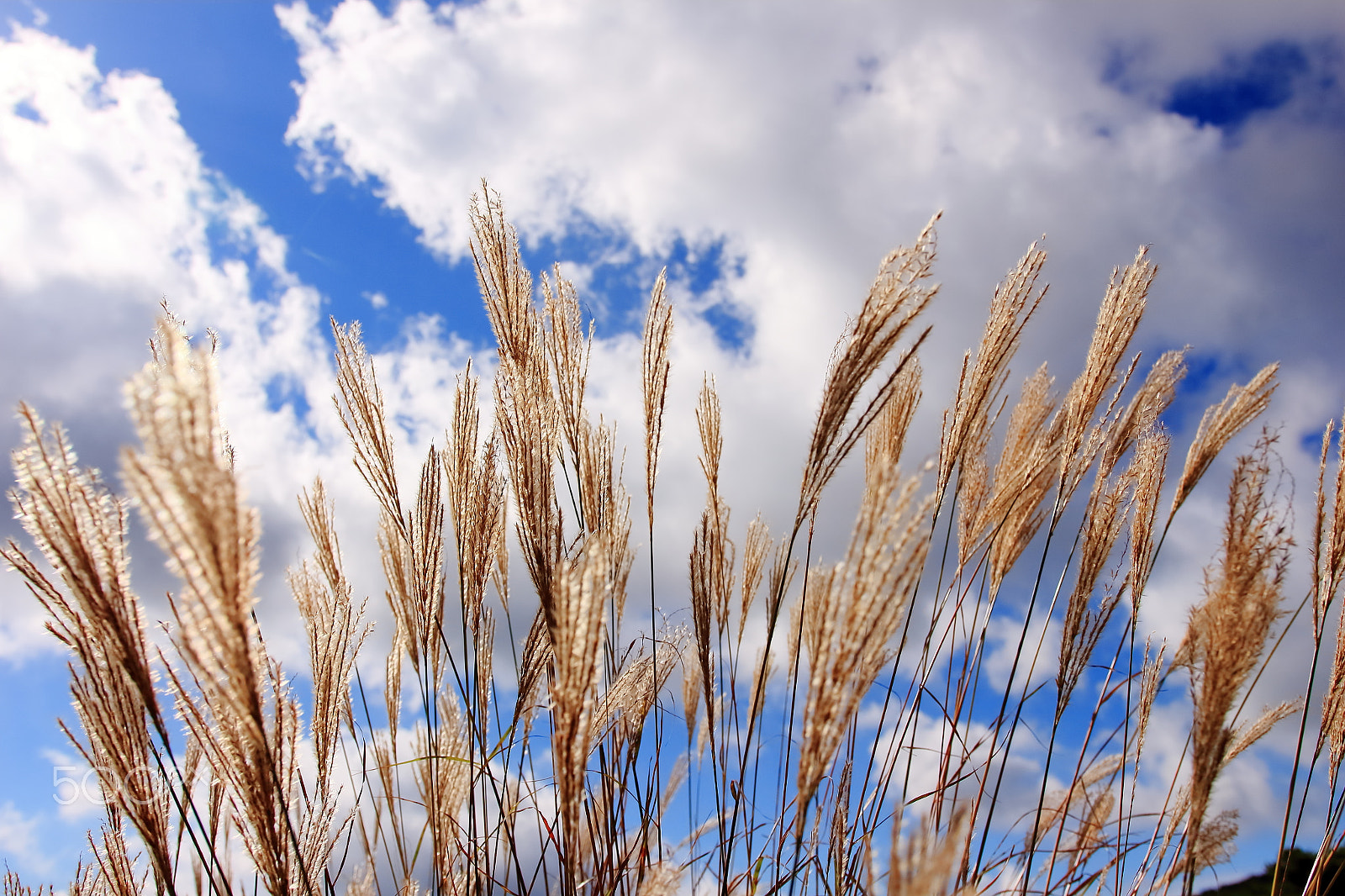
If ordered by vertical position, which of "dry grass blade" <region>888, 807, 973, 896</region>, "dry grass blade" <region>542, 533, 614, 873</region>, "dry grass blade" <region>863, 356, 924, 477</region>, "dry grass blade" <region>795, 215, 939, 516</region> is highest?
"dry grass blade" <region>863, 356, 924, 477</region>

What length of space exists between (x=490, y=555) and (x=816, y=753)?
1.15m

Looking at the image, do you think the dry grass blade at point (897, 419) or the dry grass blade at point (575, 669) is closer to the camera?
the dry grass blade at point (575, 669)

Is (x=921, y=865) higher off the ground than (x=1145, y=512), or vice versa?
(x=1145, y=512)

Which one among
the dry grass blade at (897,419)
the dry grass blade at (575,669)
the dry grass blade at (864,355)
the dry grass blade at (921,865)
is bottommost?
the dry grass blade at (921,865)

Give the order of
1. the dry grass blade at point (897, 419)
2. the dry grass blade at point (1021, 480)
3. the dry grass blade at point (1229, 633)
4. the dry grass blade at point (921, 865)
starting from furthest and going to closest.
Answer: the dry grass blade at point (897, 419)
the dry grass blade at point (1021, 480)
the dry grass blade at point (1229, 633)
the dry grass blade at point (921, 865)

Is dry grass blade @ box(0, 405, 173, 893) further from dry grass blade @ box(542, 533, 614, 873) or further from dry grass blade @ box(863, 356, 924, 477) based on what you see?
dry grass blade @ box(863, 356, 924, 477)

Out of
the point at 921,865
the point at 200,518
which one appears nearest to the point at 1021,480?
the point at 921,865

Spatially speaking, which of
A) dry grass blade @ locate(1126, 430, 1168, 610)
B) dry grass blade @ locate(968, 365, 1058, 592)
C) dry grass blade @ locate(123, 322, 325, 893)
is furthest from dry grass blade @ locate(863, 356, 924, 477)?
dry grass blade @ locate(123, 322, 325, 893)

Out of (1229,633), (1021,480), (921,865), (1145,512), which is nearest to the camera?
(921,865)

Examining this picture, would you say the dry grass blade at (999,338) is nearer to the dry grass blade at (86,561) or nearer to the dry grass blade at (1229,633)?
the dry grass blade at (1229,633)

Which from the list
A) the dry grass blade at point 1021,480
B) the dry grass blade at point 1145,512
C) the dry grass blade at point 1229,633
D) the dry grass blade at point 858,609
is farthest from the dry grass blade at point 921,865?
the dry grass blade at point 1145,512

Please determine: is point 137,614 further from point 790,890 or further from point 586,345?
point 790,890

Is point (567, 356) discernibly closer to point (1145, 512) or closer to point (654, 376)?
point (654, 376)

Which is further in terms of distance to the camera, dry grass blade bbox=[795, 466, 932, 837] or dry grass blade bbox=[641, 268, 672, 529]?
dry grass blade bbox=[641, 268, 672, 529]
